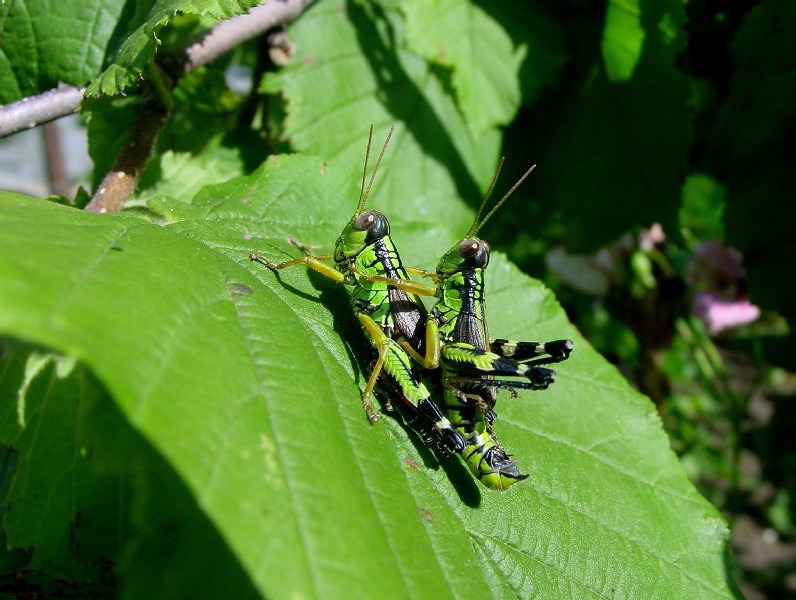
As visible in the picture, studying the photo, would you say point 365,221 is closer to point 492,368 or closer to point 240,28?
point 492,368

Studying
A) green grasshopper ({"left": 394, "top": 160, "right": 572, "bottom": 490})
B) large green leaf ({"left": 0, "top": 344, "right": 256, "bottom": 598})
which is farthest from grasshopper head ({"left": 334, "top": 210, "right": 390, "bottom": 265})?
large green leaf ({"left": 0, "top": 344, "right": 256, "bottom": 598})

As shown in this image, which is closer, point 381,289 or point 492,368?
point 492,368

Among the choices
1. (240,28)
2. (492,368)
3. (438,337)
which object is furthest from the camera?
(240,28)

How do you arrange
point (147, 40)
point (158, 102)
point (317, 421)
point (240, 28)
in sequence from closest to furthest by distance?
Answer: point (317, 421)
point (147, 40)
point (158, 102)
point (240, 28)

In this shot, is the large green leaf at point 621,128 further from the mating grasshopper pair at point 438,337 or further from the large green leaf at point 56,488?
the large green leaf at point 56,488

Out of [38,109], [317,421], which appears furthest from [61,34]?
[317,421]

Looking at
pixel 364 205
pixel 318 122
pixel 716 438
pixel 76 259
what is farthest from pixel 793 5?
pixel 716 438

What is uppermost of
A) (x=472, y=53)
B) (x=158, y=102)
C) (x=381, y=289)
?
(x=158, y=102)
